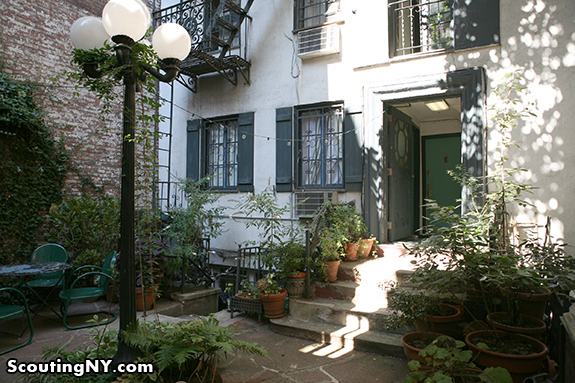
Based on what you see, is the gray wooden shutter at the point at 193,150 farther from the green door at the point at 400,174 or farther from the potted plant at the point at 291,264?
the green door at the point at 400,174

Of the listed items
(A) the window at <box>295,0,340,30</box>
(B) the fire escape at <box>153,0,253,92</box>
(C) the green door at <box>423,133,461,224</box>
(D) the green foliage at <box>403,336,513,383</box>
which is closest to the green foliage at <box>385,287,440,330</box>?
(D) the green foliage at <box>403,336,513,383</box>

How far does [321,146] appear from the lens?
22.7ft

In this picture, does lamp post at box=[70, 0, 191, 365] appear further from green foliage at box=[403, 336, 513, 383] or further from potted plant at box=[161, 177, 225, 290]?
potted plant at box=[161, 177, 225, 290]

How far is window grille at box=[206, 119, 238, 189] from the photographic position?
7.85 meters

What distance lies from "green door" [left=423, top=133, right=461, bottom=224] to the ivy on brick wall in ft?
25.2

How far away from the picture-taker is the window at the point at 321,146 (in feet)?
22.1

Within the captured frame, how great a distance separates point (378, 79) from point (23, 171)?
629 cm

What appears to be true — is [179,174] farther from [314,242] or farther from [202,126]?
[314,242]

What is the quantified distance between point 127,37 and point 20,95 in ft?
16.3

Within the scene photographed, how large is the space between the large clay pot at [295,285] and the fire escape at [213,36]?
14.6ft

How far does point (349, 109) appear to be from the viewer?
6.48 metres

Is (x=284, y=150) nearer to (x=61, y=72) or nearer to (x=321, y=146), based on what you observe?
(x=321, y=146)

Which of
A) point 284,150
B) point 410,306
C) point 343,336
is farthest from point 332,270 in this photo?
point 284,150

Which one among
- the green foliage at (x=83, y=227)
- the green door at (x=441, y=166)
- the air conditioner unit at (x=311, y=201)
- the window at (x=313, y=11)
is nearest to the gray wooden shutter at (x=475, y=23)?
the window at (x=313, y=11)
